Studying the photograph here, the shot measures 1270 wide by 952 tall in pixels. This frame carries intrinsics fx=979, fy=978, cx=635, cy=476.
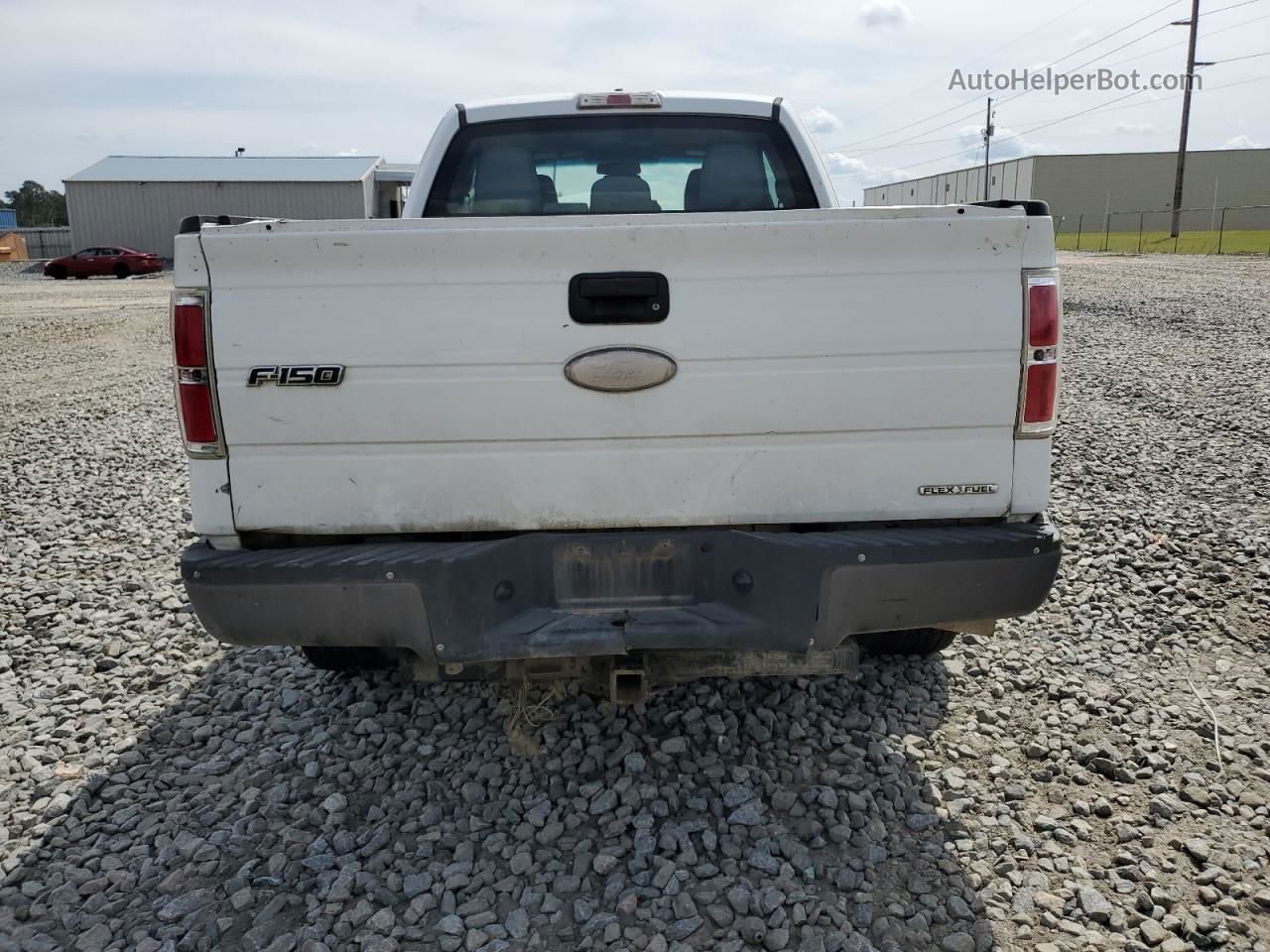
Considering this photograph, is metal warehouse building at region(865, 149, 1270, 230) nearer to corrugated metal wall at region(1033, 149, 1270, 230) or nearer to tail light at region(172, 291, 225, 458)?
corrugated metal wall at region(1033, 149, 1270, 230)

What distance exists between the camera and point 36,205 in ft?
286

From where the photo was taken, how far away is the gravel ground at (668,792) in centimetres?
267

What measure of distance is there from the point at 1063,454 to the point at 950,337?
5.34 m

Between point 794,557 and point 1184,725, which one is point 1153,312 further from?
point 794,557

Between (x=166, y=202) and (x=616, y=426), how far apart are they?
47059 mm

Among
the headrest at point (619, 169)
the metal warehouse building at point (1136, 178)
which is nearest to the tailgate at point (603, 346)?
the headrest at point (619, 169)

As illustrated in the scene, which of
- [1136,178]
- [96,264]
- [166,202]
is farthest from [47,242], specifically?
[1136,178]

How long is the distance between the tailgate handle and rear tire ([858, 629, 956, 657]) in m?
1.72

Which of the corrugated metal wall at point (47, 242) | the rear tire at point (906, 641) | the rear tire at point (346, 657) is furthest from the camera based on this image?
the corrugated metal wall at point (47, 242)

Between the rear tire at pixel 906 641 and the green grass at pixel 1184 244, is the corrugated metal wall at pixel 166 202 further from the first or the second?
the rear tire at pixel 906 641

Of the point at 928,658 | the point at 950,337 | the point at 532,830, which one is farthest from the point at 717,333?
the point at 928,658

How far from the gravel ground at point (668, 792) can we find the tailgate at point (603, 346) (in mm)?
1079

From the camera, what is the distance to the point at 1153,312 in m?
15.6

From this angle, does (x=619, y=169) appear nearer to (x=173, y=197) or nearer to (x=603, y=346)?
(x=603, y=346)
